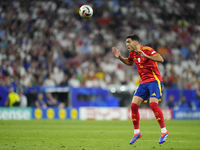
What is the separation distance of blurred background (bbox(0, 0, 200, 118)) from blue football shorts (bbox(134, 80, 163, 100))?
10085 mm

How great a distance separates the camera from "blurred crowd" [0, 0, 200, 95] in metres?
18.3

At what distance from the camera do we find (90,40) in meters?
21.6

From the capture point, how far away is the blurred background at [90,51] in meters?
17.5

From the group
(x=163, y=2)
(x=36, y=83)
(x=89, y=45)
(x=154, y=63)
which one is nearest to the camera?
(x=154, y=63)

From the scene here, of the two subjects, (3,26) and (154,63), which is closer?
(154,63)

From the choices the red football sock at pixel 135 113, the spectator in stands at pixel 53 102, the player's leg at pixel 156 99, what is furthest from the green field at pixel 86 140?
the spectator in stands at pixel 53 102

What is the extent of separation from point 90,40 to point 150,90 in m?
14.9

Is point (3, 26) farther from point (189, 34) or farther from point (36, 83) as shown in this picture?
point (189, 34)

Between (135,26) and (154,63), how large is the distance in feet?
56.8

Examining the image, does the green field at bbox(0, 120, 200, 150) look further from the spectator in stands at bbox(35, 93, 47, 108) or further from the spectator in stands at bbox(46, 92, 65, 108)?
the spectator in stands at bbox(46, 92, 65, 108)

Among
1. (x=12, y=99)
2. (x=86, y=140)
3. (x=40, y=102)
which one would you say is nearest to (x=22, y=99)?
(x=12, y=99)

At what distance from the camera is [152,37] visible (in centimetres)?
2356

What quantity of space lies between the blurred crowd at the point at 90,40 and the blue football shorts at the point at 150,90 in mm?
10699

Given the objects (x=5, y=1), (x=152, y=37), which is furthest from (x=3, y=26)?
(x=152, y=37)
